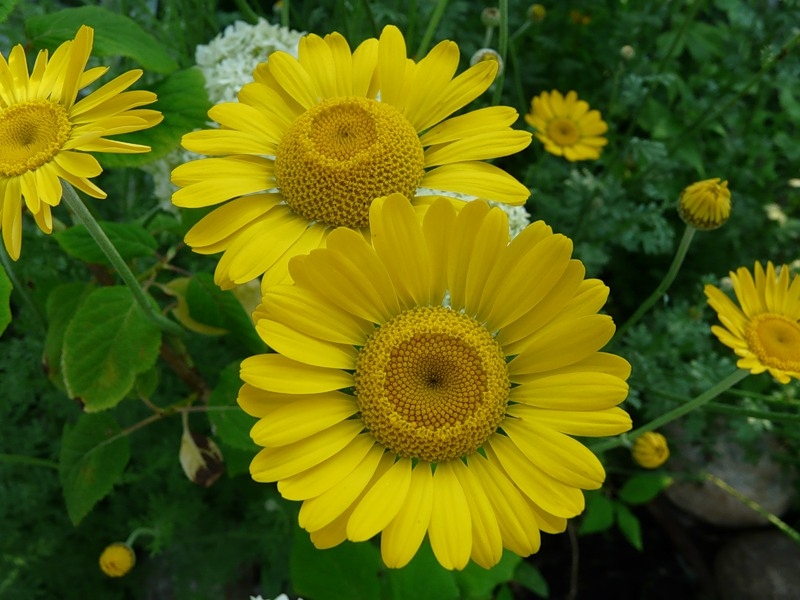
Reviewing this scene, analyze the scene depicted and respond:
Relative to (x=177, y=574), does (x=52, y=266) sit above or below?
above

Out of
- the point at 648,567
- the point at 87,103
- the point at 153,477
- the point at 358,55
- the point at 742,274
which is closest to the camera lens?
the point at 87,103

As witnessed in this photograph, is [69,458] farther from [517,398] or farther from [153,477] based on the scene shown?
[517,398]

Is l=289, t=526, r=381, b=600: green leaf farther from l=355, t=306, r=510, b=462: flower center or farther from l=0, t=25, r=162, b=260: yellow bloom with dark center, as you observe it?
l=0, t=25, r=162, b=260: yellow bloom with dark center

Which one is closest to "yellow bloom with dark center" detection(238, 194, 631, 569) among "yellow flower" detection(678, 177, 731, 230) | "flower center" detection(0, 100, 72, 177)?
"flower center" detection(0, 100, 72, 177)

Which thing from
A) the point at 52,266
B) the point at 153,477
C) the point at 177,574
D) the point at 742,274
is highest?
the point at 742,274

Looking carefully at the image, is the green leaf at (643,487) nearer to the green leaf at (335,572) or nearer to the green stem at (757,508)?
the green stem at (757,508)

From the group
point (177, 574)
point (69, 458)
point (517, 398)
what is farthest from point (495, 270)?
point (177, 574)

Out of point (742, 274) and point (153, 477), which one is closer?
point (742, 274)

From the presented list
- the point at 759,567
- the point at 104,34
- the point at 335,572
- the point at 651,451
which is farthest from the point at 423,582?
the point at 759,567
